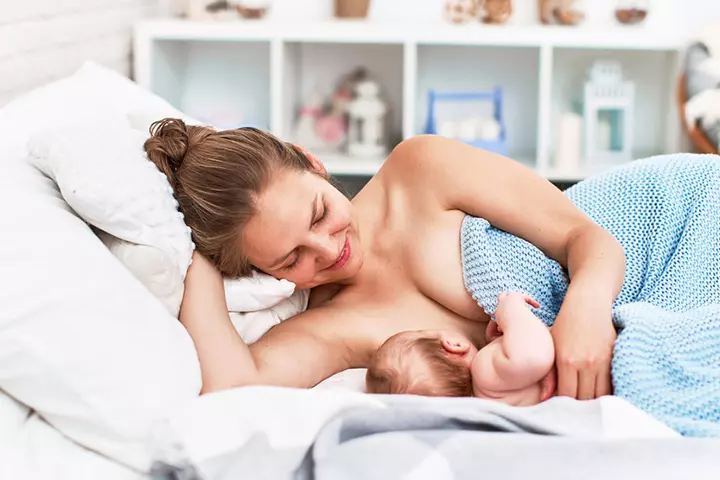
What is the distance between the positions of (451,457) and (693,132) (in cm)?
238

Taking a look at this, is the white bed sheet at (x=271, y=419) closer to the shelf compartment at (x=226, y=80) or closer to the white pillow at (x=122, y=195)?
the white pillow at (x=122, y=195)

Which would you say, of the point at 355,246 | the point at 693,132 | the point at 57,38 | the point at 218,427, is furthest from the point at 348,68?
the point at 218,427

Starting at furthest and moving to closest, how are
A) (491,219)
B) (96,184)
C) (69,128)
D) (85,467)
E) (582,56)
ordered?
1. (582,56)
2. (491,219)
3. (69,128)
4. (96,184)
5. (85,467)

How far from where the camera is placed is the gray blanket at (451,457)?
930mm

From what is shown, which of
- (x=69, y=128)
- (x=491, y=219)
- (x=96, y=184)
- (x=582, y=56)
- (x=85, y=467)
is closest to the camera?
(x=85, y=467)

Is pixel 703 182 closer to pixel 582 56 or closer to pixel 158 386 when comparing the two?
pixel 158 386

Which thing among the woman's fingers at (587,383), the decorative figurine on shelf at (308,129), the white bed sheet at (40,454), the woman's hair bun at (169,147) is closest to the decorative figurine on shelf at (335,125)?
the decorative figurine on shelf at (308,129)

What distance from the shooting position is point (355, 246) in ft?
4.88

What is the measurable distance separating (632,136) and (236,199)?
2570 millimetres

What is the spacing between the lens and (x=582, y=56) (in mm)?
3566

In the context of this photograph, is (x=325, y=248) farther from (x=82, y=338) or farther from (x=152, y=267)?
(x=82, y=338)

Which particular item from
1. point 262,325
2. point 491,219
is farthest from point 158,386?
point 491,219

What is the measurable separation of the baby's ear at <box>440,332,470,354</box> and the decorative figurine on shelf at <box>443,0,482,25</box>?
7.16 feet

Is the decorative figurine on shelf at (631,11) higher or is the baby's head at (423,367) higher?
the decorative figurine on shelf at (631,11)
